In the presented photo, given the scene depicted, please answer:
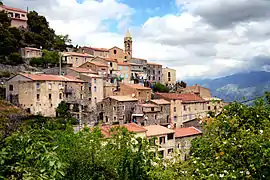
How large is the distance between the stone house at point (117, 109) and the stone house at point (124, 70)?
54.7 ft

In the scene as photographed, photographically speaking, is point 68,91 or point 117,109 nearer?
point 117,109

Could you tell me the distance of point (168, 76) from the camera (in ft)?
256

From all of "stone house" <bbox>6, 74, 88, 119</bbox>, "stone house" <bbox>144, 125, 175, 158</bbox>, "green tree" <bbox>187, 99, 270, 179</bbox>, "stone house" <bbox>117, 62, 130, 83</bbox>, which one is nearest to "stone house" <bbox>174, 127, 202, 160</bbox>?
"stone house" <bbox>144, 125, 175, 158</bbox>

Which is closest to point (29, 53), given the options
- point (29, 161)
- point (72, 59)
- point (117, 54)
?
point (72, 59)

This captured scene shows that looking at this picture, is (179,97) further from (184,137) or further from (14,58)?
(14,58)

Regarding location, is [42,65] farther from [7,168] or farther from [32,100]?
[7,168]

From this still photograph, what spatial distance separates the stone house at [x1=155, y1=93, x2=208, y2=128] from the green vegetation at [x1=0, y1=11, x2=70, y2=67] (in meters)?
23.9

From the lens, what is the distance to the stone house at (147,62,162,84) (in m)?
71.9

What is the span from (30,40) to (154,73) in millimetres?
30983

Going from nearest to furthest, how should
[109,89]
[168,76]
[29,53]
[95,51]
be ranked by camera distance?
[109,89] < [29,53] < [95,51] < [168,76]

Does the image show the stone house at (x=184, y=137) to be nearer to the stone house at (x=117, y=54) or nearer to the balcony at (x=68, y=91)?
the balcony at (x=68, y=91)

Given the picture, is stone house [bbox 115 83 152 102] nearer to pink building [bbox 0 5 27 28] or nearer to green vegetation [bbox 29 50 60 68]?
green vegetation [bbox 29 50 60 68]

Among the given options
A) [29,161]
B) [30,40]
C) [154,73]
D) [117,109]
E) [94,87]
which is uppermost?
[30,40]

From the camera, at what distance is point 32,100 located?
39.6m
